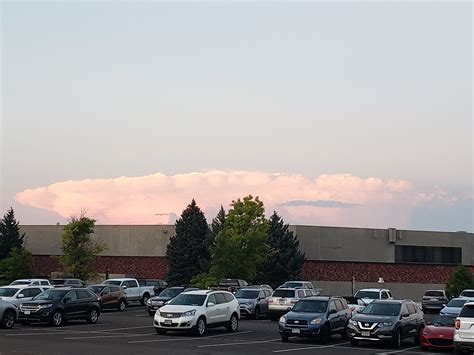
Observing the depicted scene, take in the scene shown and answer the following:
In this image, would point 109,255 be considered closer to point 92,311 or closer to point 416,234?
point 416,234

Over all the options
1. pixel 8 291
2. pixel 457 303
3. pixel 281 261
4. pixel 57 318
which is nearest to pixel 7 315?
pixel 57 318

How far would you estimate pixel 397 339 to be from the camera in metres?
27.9

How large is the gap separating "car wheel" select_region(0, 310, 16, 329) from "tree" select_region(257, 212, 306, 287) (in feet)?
134

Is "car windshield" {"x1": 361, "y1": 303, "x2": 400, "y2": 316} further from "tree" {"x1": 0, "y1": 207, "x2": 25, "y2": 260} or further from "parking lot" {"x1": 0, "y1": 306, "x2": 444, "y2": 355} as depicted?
"tree" {"x1": 0, "y1": 207, "x2": 25, "y2": 260}

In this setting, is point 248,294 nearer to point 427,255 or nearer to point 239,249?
point 239,249

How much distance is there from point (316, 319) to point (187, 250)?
45220 millimetres

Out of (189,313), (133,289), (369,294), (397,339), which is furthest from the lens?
(133,289)

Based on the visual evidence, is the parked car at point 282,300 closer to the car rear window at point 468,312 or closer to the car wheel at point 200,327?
the car wheel at point 200,327

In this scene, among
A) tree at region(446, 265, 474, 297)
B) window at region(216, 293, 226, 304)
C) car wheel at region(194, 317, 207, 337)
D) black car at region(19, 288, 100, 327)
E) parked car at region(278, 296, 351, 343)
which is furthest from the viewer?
tree at region(446, 265, 474, 297)

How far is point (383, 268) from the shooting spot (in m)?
76.5

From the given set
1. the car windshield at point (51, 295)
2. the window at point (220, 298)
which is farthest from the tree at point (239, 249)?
the window at point (220, 298)

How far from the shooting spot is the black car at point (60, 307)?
109 ft

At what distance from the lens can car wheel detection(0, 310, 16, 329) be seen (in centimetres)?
3130

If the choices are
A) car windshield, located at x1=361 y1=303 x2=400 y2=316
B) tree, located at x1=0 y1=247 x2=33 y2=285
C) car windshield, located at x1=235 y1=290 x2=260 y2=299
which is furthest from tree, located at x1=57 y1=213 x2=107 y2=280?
car windshield, located at x1=361 y1=303 x2=400 y2=316
